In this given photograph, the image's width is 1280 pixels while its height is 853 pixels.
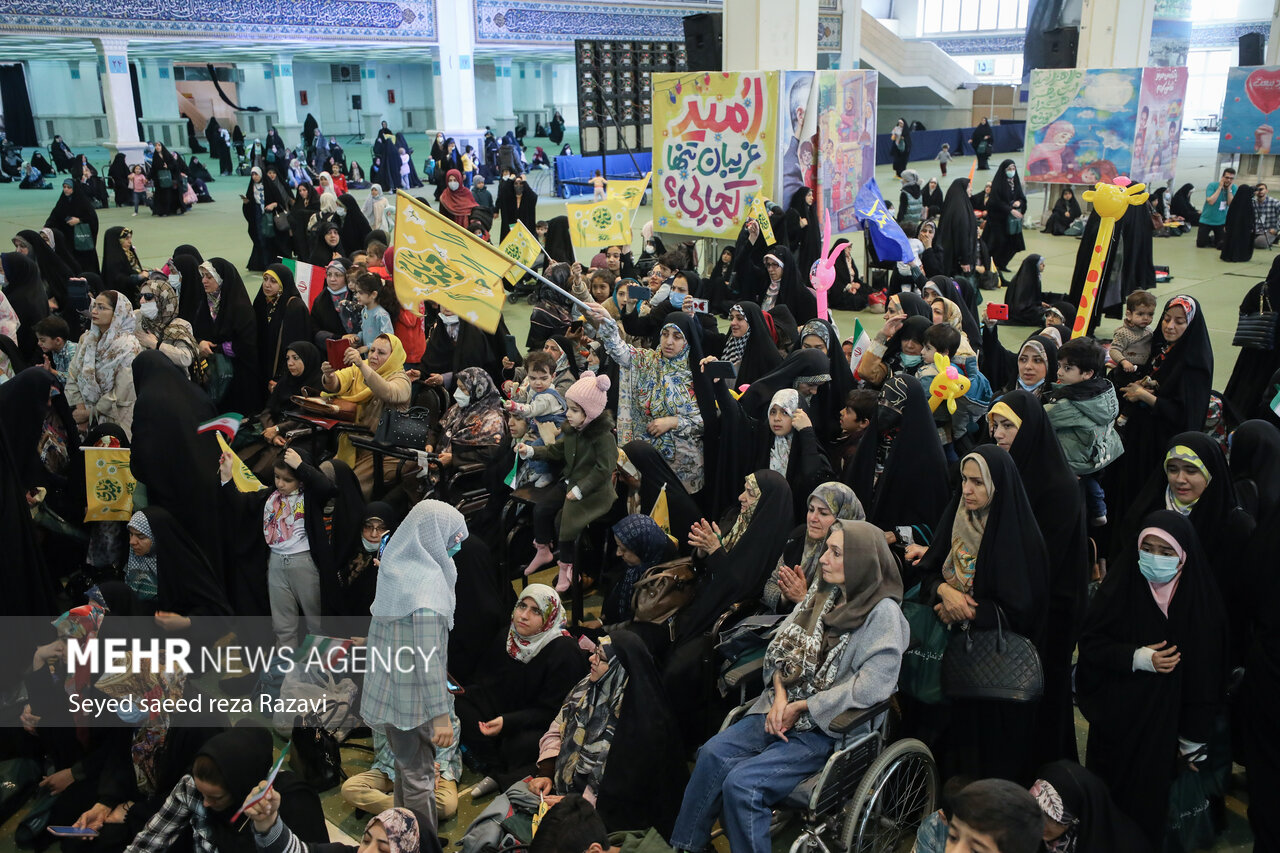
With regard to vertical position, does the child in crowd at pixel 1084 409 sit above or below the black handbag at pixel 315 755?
above

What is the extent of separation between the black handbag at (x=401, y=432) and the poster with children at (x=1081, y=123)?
39.7ft

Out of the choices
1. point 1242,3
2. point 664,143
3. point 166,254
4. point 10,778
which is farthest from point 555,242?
point 1242,3

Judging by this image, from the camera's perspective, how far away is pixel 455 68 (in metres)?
21.4

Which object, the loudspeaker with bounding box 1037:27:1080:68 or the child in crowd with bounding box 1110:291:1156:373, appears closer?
the child in crowd with bounding box 1110:291:1156:373

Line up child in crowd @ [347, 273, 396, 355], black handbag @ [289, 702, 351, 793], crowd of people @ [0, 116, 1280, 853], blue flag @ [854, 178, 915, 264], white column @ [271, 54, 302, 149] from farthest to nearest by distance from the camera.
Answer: white column @ [271, 54, 302, 149]
blue flag @ [854, 178, 915, 264]
child in crowd @ [347, 273, 396, 355]
black handbag @ [289, 702, 351, 793]
crowd of people @ [0, 116, 1280, 853]

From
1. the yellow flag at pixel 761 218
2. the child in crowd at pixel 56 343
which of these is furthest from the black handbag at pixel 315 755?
the yellow flag at pixel 761 218

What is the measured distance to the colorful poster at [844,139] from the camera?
34.9 feet

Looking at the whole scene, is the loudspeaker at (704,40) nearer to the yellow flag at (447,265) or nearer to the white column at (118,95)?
the yellow flag at (447,265)

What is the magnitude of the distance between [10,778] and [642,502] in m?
2.55

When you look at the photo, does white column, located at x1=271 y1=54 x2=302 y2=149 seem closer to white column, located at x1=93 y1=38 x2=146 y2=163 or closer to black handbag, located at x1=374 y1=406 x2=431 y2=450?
white column, located at x1=93 y1=38 x2=146 y2=163

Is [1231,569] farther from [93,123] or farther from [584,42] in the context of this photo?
[93,123]

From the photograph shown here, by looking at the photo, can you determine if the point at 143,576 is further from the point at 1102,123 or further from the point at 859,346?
the point at 1102,123

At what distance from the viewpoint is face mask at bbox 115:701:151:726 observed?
→ 326cm

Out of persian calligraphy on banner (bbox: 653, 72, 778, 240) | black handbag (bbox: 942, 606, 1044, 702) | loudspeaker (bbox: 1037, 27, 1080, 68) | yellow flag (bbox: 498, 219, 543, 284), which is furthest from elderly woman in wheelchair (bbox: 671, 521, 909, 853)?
loudspeaker (bbox: 1037, 27, 1080, 68)
